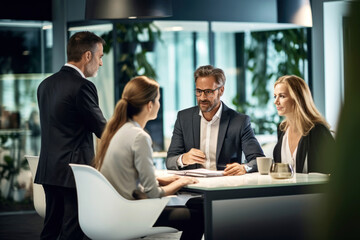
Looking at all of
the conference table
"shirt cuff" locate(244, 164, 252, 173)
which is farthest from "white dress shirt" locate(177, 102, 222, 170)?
the conference table

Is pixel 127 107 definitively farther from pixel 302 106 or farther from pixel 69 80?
pixel 302 106

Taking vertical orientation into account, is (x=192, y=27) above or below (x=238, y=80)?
above

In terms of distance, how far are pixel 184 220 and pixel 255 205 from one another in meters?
0.40

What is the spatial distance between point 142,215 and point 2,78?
4872 mm

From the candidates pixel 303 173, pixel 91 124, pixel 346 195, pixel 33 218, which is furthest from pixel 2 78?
pixel 346 195

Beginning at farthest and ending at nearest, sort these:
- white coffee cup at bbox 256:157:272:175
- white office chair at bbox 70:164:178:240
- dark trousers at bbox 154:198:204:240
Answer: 1. white coffee cup at bbox 256:157:272:175
2. dark trousers at bbox 154:198:204:240
3. white office chair at bbox 70:164:178:240

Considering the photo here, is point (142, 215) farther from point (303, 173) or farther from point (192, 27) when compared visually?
point (192, 27)

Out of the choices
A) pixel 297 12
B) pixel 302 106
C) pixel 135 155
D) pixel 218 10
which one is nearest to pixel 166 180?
pixel 135 155

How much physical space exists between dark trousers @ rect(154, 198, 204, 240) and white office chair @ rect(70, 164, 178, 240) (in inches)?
6.7

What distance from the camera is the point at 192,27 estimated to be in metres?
7.20

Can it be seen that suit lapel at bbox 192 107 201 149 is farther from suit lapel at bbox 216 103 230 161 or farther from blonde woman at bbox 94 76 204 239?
blonde woman at bbox 94 76 204 239

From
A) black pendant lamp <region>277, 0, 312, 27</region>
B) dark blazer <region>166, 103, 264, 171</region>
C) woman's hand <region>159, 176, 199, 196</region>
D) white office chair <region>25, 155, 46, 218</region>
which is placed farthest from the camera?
black pendant lamp <region>277, 0, 312, 27</region>

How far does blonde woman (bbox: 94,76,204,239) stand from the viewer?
2732 mm

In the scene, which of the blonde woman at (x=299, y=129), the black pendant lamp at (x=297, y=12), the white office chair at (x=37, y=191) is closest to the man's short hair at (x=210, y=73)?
the blonde woman at (x=299, y=129)
